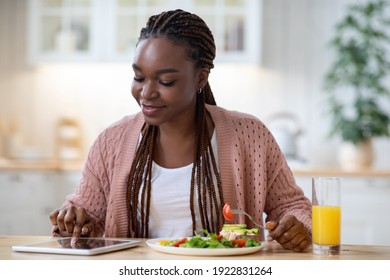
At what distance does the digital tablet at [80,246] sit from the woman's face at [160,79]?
32 cm

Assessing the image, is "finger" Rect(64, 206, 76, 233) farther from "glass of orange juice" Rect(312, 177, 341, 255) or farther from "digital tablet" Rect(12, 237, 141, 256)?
"glass of orange juice" Rect(312, 177, 341, 255)

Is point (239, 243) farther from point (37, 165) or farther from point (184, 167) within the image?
point (37, 165)

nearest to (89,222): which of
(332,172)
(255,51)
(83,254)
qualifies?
(83,254)

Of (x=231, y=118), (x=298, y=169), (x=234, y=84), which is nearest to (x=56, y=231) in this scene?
(x=231, y=118)

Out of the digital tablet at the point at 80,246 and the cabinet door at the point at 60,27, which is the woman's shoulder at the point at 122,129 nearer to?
the digital tablet at the point at 80,246

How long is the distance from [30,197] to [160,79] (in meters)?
2.20

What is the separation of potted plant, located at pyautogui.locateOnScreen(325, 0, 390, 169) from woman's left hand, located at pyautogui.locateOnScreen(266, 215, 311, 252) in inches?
93.1

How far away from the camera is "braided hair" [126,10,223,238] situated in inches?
67.2

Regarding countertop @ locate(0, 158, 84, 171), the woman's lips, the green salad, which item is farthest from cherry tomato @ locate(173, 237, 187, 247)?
countertop @ locate(0, 158, 84, 171)

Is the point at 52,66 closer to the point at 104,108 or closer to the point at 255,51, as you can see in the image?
the point at 104,108

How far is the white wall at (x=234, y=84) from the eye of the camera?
4086mm

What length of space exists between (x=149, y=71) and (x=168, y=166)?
339 millimetres

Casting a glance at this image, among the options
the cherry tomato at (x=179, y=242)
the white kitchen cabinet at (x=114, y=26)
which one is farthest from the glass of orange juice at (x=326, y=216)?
the white kitchen cabinet at (x=114, y=26)

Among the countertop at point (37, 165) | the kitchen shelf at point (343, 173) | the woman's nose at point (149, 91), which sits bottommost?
the kitchen shelf at point (343, 173)
